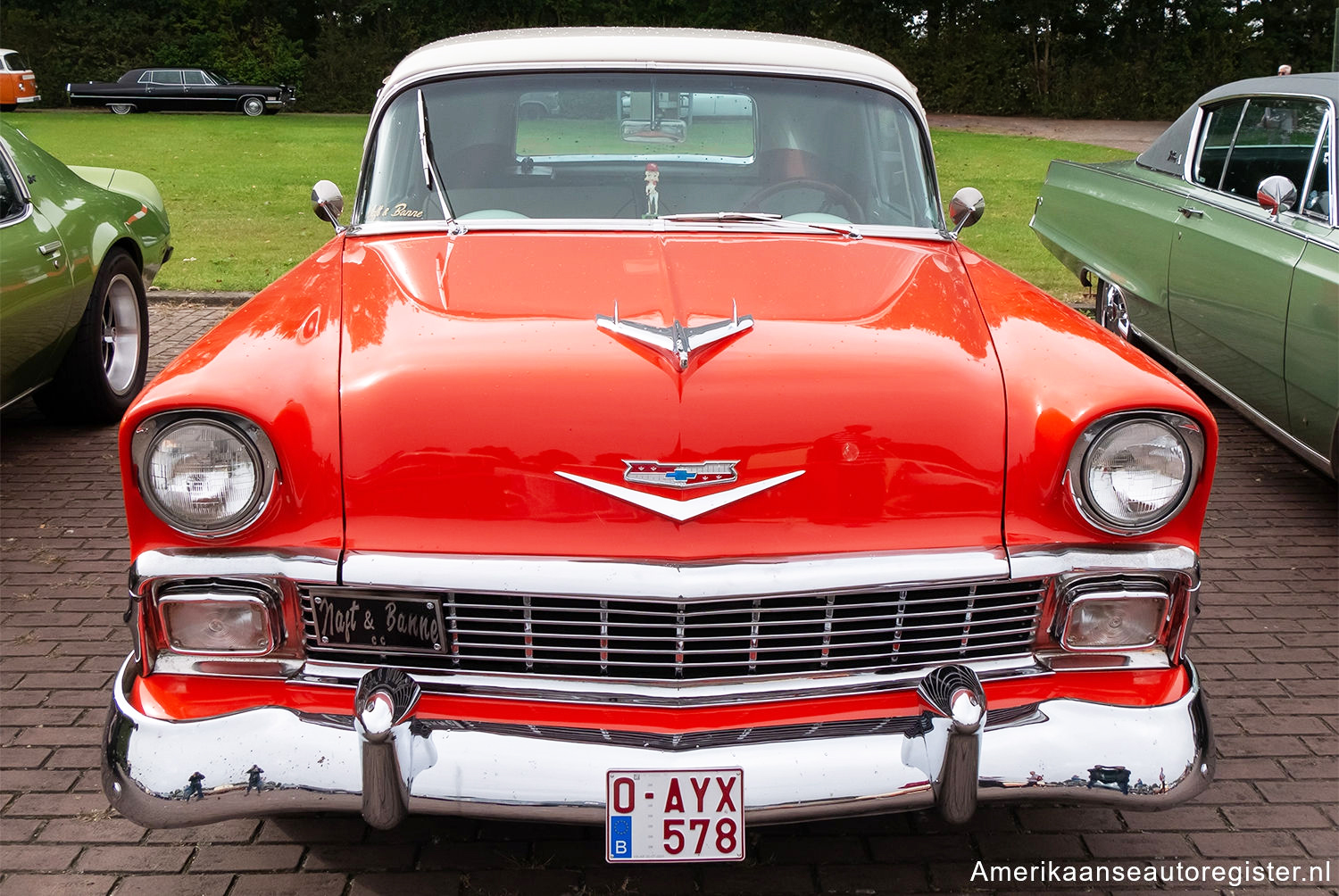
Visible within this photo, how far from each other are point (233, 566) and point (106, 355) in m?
4.05

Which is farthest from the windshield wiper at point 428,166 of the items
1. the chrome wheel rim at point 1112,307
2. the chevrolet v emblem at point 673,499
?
the chrome wheel rim at point 1112,307

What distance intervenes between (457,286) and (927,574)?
120 cm

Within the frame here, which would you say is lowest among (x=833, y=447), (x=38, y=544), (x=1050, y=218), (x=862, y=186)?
(x=38, y=544)

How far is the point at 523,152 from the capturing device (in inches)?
136

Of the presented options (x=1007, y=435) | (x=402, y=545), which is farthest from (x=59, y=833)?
(x=1007, y=435)

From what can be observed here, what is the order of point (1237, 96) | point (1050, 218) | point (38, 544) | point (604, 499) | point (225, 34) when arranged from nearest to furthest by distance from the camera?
point (604, 499)
point (38, 544)
point (1237, 96)
point (1050, 218)
point (225, 34)

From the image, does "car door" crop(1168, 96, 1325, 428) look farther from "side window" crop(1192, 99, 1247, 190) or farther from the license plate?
the license plate

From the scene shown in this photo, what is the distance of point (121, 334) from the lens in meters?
6.03

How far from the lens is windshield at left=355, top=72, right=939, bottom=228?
340 centimetres

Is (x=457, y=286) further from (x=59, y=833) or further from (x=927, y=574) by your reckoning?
(x=59, y=833)

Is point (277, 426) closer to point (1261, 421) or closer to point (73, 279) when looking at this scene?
point (73, 279)

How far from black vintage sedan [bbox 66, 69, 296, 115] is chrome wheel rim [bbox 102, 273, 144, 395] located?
27433 millimetres

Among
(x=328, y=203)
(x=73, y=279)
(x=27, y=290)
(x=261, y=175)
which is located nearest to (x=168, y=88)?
(x=261, y=175)

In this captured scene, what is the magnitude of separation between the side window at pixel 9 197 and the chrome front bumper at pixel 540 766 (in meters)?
3.46
